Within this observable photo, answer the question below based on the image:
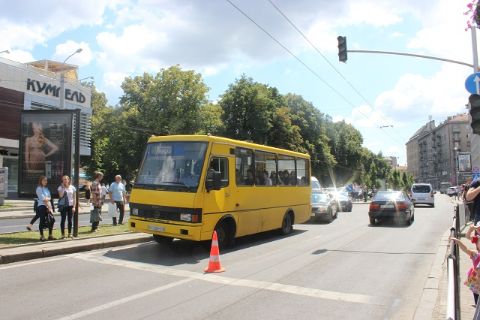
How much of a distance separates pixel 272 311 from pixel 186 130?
43.0 meters

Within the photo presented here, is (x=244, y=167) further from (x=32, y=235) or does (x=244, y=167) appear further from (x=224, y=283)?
(x=32, y=235)

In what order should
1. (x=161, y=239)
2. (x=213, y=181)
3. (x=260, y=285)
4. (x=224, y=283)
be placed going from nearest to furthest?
(x=260, y=285) < (x=224, y=283) < (x=213, y=181) < (x=161, y=239)

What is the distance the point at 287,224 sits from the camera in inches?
620

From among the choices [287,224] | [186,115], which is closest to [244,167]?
[287,224]

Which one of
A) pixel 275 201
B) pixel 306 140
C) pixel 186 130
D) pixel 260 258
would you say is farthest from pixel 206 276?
pixel 306 140

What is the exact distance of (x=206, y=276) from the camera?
8.52 meters

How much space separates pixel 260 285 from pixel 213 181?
3.46 metres

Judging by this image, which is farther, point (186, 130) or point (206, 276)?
point (186, 130)

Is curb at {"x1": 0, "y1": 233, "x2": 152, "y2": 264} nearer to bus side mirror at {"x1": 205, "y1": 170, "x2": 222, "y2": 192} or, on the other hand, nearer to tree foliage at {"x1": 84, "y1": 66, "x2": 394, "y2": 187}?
bus side mirror at {"x1": 205, "y1": 170, "x2": 222, "y2": 192}

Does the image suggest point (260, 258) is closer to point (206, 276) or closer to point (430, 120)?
point (206, 276)

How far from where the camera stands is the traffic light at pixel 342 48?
17789 mm

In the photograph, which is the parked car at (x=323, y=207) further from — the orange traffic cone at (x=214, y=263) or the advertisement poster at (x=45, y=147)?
the orange traffic cone at (x=214, y=263)

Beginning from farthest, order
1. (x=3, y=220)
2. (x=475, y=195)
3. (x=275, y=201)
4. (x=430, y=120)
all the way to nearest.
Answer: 1. (x=430, y=120)
2. (x=3, y=220)
3. (x=275, y=201)
4. (x=475, y=195)

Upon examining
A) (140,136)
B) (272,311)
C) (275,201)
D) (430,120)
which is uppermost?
(430,120)
